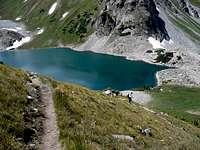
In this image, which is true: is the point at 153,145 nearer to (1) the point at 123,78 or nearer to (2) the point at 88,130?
(2) the point at 88,130

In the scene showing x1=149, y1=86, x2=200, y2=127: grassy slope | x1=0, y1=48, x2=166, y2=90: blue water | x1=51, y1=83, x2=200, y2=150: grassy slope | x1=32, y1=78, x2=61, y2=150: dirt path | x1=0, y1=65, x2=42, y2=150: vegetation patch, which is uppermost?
x1=0, y1=65, x2=42, y2=150: vegetation patch

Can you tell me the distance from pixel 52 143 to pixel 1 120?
103 inches

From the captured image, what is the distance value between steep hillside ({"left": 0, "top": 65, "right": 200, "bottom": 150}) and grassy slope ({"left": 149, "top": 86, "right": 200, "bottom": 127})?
62.1 meters

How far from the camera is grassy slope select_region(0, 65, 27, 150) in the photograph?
1978 cm

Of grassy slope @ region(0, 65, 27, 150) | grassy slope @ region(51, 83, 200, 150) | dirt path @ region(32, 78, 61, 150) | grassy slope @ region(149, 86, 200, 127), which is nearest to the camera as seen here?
grassy slope @ region(0, 65, 27, 150)

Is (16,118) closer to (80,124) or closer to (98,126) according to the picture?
(80,124)

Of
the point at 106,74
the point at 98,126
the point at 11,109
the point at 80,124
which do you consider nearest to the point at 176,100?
the point at 106,74

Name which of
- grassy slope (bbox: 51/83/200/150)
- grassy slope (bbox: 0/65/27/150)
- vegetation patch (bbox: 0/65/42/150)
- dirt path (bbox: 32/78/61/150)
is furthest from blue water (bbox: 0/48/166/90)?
vegetation patch (bbox: 0/65/42/150)

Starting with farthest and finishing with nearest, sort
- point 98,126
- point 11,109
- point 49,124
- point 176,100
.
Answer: point 176,100 → point 98,126 → point 49,124 → point 11,109

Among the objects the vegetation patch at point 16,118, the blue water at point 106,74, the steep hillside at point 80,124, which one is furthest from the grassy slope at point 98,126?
the blue water at point 106,74

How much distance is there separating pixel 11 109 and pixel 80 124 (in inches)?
161

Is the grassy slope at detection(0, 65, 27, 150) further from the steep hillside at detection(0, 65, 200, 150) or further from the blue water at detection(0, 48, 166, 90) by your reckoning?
the blue water at detection(0, 48, 166, 90)

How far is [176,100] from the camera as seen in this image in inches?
4678

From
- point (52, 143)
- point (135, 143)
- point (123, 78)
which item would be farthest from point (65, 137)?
point (123, 78)
